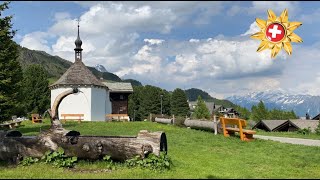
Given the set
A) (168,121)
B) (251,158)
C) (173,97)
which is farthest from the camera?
(173,97)

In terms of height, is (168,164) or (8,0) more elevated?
(8,0)

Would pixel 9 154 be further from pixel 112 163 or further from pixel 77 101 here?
pixel 77 101

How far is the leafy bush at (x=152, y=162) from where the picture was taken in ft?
34.3

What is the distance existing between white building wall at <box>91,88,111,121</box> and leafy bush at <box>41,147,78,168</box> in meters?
37.4

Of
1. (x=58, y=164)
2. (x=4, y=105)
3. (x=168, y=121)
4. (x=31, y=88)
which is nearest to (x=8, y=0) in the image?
(x=4, y=105)

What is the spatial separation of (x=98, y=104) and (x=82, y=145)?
126 ft

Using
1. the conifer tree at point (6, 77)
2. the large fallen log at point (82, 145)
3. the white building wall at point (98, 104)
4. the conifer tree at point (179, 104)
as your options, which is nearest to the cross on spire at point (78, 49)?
the white building wall at point (98, 104)

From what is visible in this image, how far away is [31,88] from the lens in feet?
292

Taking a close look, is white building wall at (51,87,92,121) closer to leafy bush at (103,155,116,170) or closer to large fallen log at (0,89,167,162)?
large fallen log at (0,89,167,162)

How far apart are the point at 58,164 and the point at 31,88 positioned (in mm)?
82768

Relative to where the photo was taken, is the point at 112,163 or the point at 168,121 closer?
the point at 112,163

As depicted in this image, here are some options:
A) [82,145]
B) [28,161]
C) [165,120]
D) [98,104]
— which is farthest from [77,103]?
[82,145]

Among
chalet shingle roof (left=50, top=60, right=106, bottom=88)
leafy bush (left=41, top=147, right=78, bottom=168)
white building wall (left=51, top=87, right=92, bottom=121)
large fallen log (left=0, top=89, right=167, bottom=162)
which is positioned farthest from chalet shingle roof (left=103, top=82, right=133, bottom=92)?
leafy bush (left=41, top=147, right=78, bottom=168)

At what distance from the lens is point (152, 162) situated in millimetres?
10625
